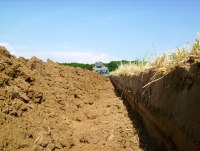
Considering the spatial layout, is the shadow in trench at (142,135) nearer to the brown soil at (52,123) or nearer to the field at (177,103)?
the brown soil at (52,123)

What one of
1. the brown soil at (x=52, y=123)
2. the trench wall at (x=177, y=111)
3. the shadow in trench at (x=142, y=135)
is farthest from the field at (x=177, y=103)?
the brown soil at (x=52, y=123)

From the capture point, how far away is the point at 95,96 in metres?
7.45

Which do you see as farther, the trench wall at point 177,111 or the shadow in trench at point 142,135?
the shadow in trench at point 142,135

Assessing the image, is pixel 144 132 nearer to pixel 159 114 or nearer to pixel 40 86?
pixel 159 114

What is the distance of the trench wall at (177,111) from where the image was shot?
165 centimetres

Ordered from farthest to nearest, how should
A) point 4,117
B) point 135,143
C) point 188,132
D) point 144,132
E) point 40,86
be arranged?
1. point 40,86
2. point 144,132
3. point 135,143
4. point 4,117
5. point 188,132

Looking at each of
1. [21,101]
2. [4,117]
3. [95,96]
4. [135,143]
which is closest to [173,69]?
[135,143]

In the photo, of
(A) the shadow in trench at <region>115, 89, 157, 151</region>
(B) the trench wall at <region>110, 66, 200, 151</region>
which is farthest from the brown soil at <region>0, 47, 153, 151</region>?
(B) the trench wall at <region>110, 66, 200, 151</region>

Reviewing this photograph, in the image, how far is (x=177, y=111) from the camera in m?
1.97

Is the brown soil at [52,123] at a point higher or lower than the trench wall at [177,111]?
lower

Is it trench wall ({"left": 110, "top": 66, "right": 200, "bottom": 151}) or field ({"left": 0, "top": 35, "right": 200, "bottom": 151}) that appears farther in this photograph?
field ({"left": 0, "top": 35, "right": 200, "bottom": 151})

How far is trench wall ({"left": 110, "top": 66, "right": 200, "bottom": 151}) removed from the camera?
1649 mm

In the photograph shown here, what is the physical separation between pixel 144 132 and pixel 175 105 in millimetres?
1510

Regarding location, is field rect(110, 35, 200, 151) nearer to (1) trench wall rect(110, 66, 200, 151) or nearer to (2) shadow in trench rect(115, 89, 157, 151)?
(1) trench wall rect(110, 66, 200, 151)
